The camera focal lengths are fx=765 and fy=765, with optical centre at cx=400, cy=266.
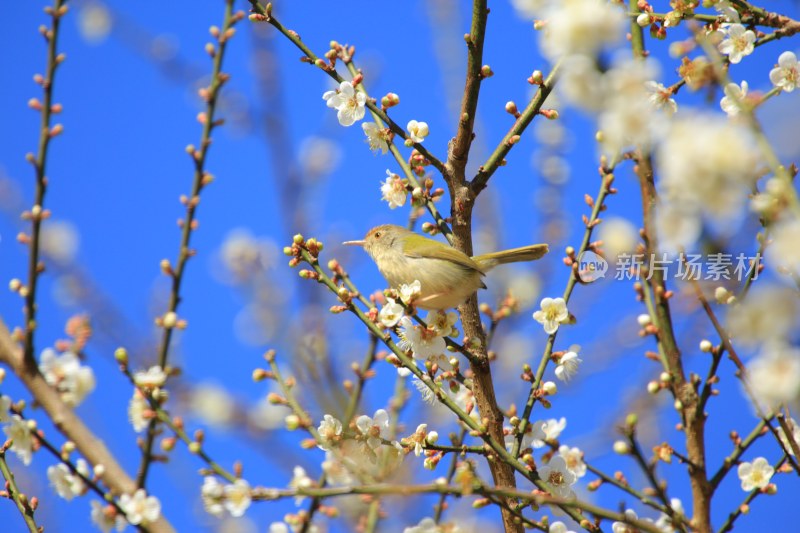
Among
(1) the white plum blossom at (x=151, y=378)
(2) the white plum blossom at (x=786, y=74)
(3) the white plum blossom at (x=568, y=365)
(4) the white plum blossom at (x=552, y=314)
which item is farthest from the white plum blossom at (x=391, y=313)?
(2) the white plum blossom at (x=786, y=74)

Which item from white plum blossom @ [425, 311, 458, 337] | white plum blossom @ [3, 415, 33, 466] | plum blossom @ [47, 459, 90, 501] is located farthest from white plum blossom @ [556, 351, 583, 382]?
white plum blossom @ [3, 415, 33, 466]

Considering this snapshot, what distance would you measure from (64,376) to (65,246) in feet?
14.8

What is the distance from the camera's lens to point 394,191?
3.72 metres

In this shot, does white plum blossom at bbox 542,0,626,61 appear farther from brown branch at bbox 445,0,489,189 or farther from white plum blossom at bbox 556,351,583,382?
white plum blossom at bbox 556,351,583,382

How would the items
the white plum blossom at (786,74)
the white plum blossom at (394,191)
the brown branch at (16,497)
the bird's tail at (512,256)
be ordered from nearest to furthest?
the brown branch at (16,497) → the white plum blossom at (786,74) → the white plum blossom at (394,191) → the bird's tail at (512,256)

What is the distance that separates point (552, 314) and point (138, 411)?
1.72 m

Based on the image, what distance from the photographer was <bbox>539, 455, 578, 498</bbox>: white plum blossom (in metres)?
3.15

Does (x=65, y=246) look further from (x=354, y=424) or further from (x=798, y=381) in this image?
(x=798, y=381)

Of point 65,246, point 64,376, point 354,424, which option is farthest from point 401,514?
point 65,246

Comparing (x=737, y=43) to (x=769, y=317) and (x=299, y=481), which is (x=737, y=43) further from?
(x=299, y=481)

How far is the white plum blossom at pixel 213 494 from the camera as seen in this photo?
228cm

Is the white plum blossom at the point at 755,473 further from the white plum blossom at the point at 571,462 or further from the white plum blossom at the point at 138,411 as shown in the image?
the white plum blossom at the point at 138,411

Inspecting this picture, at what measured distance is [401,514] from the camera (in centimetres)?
327

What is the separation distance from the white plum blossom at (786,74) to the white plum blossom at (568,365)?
1.53m
